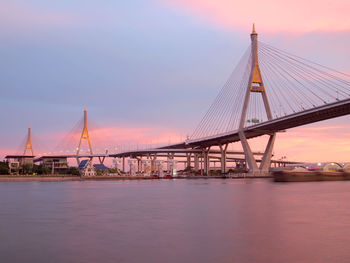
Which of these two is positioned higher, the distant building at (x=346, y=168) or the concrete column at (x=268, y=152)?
the concrete column at (x=268, y=152)

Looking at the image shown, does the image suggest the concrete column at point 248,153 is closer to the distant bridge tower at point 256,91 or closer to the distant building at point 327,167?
the distant bridge tower at point 256,91

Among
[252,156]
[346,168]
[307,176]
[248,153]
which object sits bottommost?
[307,176]

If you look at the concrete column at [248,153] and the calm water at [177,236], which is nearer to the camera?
the calm water at [177,236]

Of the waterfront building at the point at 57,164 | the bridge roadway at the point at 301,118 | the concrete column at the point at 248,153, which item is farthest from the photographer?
the waterfront building at the point at 57,164

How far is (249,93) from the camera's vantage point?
187ft

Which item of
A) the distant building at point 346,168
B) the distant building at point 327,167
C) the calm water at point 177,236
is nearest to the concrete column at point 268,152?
the distant building at point 327,167

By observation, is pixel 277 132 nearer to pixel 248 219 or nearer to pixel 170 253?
pixel 248 219

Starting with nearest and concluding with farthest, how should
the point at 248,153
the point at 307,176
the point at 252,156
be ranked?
the point at 307,176 < the point at 248,153 < the point at 252,156

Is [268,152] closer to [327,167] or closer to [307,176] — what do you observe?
[307,176]

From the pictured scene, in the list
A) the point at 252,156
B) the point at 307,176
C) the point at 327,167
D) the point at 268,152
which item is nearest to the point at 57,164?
the point at 252,156

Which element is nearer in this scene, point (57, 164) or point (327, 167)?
point (327, 167)

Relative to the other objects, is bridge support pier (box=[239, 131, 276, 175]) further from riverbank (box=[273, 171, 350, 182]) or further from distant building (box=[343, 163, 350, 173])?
distant building (box=[343, 163, 350, 173])

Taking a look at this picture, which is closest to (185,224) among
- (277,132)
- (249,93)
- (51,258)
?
(51,258)

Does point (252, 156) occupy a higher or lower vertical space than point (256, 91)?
lower
